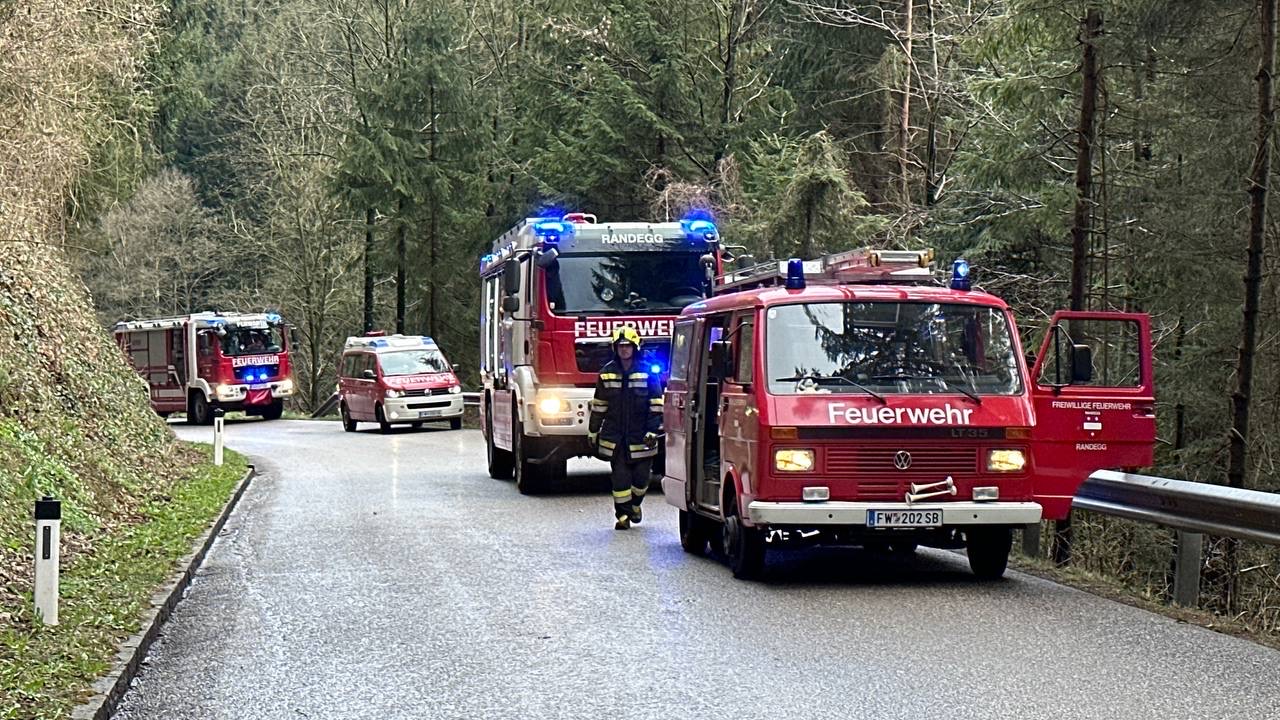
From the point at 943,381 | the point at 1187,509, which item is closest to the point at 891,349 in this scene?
the point at 943,381

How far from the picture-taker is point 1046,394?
41.8 ft

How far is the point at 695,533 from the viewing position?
13727 mm

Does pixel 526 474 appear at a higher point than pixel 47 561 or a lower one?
lower

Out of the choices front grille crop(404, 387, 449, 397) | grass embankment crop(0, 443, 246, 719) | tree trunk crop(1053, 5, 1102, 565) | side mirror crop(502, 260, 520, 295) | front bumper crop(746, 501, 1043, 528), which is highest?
tree trunk crop(1053, 5, 1102, 565)

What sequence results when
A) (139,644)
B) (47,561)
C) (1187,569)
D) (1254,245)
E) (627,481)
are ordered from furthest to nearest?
(627,481) < (1254,245) < (1187,569) < (47,561) < (139,644)

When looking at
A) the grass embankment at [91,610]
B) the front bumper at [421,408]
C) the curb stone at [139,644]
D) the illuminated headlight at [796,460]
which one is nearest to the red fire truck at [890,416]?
the illuminated headlight at [796,460]

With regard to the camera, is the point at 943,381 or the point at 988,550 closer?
the point at 943,381

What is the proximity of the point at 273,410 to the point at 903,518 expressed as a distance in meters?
39.3

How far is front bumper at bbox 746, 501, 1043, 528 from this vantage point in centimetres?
1110

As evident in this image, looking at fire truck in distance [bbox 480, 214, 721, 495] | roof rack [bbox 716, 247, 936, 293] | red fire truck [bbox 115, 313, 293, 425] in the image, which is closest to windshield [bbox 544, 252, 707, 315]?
fire truck in distance [bbox 480, 214, 721, 495]

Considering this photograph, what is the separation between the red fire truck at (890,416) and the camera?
11203 mm

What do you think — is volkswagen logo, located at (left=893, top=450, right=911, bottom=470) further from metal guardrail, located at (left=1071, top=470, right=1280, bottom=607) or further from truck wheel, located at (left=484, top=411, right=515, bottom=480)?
truck wheel, located at (left=484, top=411, right=515, bottom=480)

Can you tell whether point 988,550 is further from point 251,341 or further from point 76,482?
point 251,341

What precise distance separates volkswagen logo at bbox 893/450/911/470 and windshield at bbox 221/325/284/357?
122 feet
